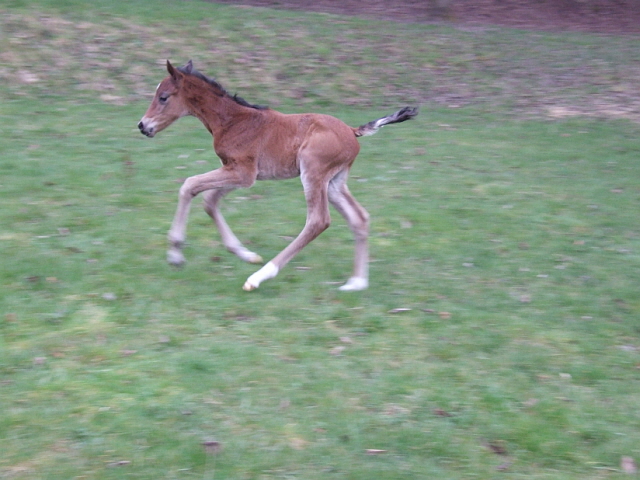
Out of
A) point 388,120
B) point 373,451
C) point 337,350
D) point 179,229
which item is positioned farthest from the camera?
point 179,229

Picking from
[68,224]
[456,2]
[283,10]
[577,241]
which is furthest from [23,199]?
[456,2]

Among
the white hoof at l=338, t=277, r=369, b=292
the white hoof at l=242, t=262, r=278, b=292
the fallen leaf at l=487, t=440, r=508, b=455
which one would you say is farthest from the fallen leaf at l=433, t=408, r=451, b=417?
the white hoof at l=242, t=262, r=278, b=292

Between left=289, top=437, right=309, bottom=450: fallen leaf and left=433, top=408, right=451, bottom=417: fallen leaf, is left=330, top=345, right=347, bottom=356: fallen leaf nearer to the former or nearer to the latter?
left=433, top=408, right=451, bottom=417: fallen leaf

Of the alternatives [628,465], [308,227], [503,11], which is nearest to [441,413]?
[628,465]

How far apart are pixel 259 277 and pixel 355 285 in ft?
2.91

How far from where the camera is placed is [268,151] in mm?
6621

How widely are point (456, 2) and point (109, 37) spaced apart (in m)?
11.5

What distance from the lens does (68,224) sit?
7.80 meters

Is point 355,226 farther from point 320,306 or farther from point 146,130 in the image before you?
point 146,130

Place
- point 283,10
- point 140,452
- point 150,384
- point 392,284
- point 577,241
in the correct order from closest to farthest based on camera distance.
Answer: point 140,452
point 150,384
point 392,284
point 577,241
point 283,10

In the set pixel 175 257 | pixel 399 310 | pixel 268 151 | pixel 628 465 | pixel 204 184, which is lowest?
pixel 628 465

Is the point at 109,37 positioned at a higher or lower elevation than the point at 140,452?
higher

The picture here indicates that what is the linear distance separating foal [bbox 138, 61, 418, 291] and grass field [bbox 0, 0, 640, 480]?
40cm

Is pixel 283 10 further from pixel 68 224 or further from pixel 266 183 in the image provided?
pixel 68 224
